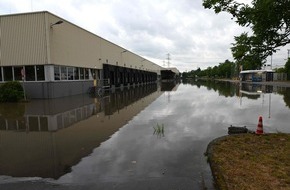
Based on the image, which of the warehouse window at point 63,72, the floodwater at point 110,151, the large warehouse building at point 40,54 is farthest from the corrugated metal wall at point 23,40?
the floodwater at point 110,151

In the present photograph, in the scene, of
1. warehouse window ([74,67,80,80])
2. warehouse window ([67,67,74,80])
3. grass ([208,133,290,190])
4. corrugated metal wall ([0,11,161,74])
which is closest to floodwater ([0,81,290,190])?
grass ([208,133,290,190])

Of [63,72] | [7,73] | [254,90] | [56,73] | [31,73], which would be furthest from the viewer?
[254,90]

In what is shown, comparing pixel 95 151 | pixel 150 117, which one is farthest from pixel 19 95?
pixel 95 151

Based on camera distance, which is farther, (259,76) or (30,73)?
(259,76)

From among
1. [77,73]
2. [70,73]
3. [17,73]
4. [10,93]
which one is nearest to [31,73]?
[17,73]

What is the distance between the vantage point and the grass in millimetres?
4953

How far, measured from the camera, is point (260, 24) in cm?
712

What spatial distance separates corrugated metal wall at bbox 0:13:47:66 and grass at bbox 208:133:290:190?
1984cm

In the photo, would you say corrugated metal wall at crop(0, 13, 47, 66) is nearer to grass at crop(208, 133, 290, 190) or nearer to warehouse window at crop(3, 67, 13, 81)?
warehouse window at crop(3, 67, 13, 81)

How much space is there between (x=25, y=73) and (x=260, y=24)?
72.5 feet

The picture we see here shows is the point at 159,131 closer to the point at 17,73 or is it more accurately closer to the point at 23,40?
the point at 23,40

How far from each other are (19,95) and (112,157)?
55.3 ft

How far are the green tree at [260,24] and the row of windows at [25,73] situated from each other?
1973 centimetres

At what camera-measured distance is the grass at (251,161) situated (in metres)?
4.95
